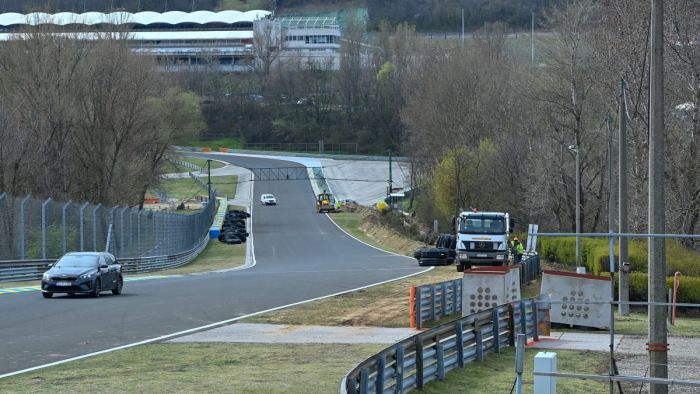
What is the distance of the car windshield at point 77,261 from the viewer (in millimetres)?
28562

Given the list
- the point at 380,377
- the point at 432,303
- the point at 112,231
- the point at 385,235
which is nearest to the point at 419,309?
the point at 432,303

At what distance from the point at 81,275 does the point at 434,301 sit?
443 inches

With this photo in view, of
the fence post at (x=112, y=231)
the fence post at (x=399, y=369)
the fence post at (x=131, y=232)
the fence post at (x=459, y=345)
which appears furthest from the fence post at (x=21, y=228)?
the fence post at (x=399, y=369)

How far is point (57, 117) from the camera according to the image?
64.1 metres

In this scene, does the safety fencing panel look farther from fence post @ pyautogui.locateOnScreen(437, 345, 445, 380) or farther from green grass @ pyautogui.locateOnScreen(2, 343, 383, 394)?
fence post @ pyautogui.locateOnScreen(437, 345, 445, 380)

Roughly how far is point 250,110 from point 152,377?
163 metres

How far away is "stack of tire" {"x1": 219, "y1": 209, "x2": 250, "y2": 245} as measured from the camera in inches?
2950

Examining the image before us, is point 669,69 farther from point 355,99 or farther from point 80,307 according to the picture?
point 355,99

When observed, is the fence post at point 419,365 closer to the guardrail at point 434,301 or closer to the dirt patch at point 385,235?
the guardrail at point 434,301

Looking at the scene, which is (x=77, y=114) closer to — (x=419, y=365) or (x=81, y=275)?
(x=81, y=275)

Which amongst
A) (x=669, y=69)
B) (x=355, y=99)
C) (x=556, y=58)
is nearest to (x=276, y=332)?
(x=669, y=69)

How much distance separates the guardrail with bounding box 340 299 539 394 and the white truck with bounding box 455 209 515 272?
20.6m

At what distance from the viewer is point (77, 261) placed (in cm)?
2883

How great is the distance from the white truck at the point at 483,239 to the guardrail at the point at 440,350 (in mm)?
20641
